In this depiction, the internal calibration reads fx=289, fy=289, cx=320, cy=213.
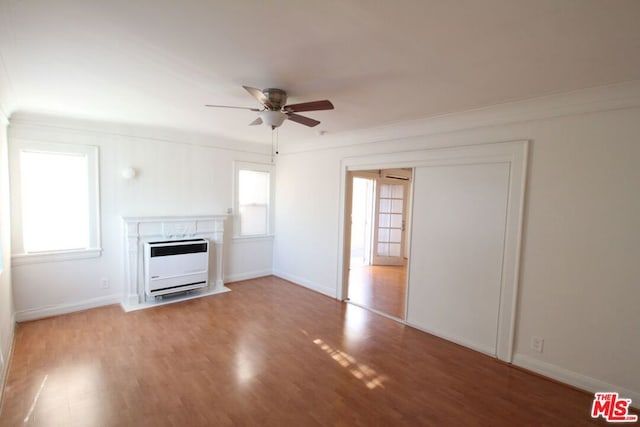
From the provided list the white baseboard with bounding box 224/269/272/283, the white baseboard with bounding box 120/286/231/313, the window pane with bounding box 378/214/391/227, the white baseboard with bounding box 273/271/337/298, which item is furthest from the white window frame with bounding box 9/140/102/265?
the window pane with bounding box 378/214/391/227

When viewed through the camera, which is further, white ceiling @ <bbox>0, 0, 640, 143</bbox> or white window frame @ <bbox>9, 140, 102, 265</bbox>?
white window frame @ <bbox>9, 140, 102, 265</bbox>

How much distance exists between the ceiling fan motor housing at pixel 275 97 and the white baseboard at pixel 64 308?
3689mm

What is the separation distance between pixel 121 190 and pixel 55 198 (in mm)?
716

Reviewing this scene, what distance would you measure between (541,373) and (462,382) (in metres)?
0.81

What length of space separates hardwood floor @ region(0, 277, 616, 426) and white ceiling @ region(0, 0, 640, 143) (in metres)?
2.56

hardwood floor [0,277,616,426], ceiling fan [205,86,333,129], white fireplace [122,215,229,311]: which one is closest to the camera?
hardwood floor [0,277,616,426]

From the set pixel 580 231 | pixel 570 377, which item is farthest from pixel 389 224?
pixel 570 377

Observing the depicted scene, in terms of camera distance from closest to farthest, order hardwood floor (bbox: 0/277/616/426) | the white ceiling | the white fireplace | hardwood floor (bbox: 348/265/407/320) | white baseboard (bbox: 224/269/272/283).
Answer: the white ceiling < hardwood floor (bbox: 0/277/616/426) < the white fireplace < hardwood floor (bbox: 348/265/407/320) < white baseboard (bbox: 224/269/272/283)

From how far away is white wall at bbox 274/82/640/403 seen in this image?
7.61 feet

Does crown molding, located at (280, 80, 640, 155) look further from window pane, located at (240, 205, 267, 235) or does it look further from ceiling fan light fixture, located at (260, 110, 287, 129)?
window pane, located at (240, 205, 267, 235)

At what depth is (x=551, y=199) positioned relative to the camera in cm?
267

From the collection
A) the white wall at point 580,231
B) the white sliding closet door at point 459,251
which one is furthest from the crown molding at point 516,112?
the white sliding closet door at point 459,251

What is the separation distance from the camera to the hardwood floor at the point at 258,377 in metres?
2.15

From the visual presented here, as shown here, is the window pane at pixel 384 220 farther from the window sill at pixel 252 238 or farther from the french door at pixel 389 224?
the window sill at pixel 252 238
